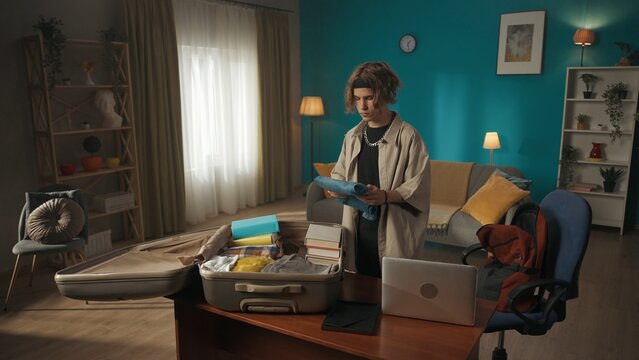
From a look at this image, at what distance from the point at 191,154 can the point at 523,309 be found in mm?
3988

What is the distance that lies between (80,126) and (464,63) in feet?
13.5

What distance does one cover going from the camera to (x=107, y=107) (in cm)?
424

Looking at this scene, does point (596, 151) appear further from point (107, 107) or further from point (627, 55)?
point (107, 107)

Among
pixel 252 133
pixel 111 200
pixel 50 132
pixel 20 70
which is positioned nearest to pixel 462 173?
pixel 252 133

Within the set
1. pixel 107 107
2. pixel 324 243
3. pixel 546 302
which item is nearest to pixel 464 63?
pixel 107 107

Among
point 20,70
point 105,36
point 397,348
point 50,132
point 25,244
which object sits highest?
point 105,36

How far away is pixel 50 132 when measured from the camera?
383 centimetres

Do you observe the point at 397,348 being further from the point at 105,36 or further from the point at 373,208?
the point at 105,36

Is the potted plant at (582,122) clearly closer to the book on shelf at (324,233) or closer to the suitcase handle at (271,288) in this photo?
the book on shelf at (324,233)

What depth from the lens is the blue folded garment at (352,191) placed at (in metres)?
1.79

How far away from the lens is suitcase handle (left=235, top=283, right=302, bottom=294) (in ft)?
4.78

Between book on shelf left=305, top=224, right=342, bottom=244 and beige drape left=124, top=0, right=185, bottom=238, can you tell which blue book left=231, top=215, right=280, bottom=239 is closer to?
book on shelf left=305, top=224, right=342, bottom=244

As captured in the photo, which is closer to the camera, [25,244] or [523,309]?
[523,309]

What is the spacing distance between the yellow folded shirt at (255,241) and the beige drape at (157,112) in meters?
3.16
